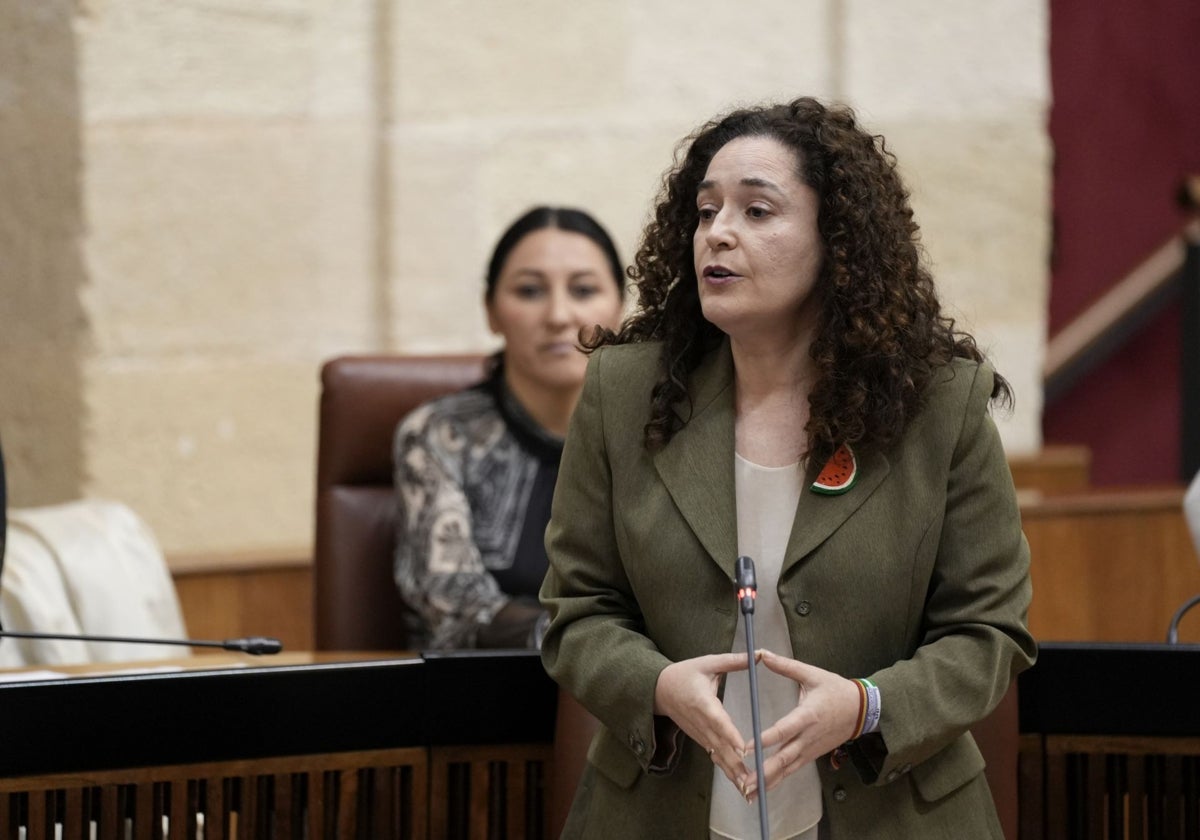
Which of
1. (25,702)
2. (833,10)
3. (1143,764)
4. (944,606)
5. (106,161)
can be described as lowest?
(1143,764)

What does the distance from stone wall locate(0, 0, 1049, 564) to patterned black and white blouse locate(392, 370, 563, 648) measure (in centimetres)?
124

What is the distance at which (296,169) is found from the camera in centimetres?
400

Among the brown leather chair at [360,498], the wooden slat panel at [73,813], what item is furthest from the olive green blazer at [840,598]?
the brown leather chair at [360,498]

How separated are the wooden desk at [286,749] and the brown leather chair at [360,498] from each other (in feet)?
2.51

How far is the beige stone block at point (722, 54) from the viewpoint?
432 cm

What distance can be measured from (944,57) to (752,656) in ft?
11.3

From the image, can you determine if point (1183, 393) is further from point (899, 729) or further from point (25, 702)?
point (25, 702)

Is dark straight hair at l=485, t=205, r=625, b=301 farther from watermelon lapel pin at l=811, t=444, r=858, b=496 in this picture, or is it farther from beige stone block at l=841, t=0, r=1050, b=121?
beige stone block at l=841, t=0, r=1050, b=121

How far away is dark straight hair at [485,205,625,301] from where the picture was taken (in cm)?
295

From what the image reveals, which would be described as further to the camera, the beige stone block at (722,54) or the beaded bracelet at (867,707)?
the beige stone block at (722,54)

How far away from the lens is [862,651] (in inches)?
→ 64.4

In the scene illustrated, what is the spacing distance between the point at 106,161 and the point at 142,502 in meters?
0.79

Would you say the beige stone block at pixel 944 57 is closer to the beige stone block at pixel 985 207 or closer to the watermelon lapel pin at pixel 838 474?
the beige stone block at pixel 985 207

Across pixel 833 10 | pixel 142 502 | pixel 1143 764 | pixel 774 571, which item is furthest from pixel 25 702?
pixel 833 10
